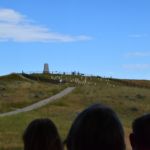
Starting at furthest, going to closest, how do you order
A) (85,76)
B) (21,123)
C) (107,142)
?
(85,76) → (21,123) → (107,142)

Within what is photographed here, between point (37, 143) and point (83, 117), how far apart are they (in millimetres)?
710

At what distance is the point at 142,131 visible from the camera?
3.62m

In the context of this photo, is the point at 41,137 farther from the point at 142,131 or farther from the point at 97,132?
the point at 97,132

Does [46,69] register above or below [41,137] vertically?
above

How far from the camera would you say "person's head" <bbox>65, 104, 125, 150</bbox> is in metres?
3.19

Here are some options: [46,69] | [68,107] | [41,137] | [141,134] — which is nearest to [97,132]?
[141,134]

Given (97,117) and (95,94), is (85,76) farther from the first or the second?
(97,117)

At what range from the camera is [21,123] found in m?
30.4

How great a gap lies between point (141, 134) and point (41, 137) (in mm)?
704

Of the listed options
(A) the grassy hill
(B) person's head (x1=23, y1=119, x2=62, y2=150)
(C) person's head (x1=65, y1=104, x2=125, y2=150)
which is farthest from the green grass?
(C) person's head (x1=65, y1=104, x2=125, y2=150)

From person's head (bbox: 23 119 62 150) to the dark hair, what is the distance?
0.57m

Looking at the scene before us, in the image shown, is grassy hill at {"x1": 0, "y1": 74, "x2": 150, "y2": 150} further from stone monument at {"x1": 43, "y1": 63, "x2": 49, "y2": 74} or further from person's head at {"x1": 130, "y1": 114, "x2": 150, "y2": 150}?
person's head at {"x1": 130, "y1": 114, "x2": 150, "y2": 150}

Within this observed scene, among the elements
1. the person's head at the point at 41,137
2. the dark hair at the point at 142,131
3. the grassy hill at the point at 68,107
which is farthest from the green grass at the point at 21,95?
the dark hair at the point at 142,131

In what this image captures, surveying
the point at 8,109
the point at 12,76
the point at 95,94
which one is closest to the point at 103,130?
the point at 8,109
